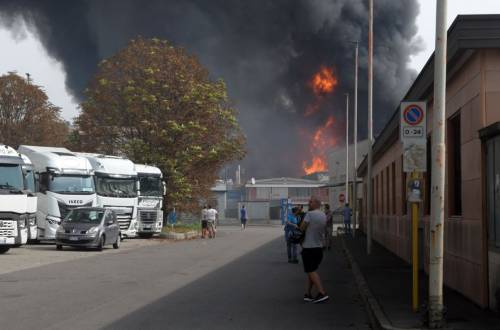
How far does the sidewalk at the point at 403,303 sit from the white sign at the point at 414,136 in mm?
2077

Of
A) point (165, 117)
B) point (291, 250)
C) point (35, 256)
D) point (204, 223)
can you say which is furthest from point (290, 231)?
point (165, 117)

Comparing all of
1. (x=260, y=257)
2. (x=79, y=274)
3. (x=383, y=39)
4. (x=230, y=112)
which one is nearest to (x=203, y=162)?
(x=230, y=112)

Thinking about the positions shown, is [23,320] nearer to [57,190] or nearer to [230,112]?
[57,190]

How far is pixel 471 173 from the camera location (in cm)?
1163

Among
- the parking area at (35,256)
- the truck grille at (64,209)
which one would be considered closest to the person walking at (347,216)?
the parking area at (35,256)

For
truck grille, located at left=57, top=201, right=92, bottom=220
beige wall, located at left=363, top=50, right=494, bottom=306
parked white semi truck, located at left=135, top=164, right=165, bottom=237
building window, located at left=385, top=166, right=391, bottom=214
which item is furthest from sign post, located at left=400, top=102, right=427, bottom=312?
parked white semi truck, located at left=135, top=164, right=165, bottom=237

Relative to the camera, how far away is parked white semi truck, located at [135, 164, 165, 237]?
36625 millimetres

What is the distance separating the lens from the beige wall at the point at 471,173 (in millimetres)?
11031

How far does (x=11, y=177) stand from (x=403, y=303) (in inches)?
616

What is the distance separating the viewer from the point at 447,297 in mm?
12289

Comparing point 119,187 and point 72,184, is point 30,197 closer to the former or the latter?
point 72,184

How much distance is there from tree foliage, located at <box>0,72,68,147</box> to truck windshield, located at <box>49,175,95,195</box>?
26424 mm

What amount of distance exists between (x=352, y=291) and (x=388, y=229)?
542 inches

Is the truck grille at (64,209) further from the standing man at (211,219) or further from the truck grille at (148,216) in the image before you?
the standing man at (211,219)
